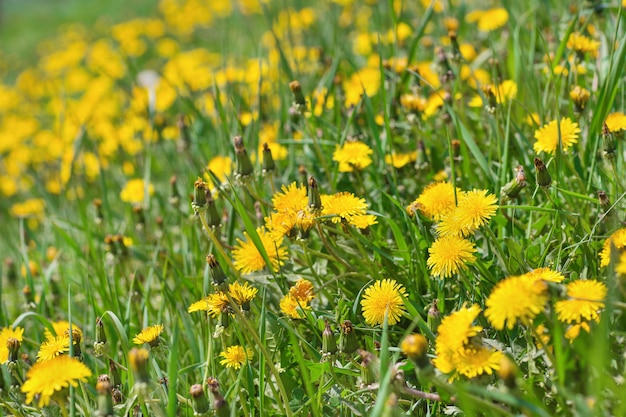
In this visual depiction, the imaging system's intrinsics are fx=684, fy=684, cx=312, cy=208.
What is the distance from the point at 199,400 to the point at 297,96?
36.8 inches

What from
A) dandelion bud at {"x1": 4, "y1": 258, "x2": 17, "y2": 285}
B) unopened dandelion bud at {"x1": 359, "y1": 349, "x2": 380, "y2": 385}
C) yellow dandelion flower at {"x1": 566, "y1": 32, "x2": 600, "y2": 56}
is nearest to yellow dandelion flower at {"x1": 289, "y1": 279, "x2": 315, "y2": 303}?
unopened dandelion bud at {"x1": 359, "y1": 349, "x2": 380, "y2": 385}

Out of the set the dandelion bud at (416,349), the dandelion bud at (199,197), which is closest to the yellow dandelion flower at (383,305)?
the dandelion bud at (416,349)

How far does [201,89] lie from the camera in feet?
12.4

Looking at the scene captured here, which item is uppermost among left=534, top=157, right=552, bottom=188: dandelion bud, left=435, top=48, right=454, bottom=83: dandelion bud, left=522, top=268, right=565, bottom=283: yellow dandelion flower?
left=435, top=48, right=454, bottom=83: dandelion bud

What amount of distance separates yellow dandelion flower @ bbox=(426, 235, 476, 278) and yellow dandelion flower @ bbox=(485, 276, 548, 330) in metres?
0.20

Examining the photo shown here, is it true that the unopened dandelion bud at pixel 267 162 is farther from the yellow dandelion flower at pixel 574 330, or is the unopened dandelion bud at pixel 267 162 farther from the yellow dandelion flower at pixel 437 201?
the yellow dandelion flower at pixel 574 330

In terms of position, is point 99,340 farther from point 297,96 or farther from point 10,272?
point 10,272

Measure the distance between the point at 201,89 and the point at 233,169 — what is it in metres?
1.91

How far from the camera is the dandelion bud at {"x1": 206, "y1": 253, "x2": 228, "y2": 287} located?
1403 mm

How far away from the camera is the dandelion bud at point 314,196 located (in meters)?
1.43

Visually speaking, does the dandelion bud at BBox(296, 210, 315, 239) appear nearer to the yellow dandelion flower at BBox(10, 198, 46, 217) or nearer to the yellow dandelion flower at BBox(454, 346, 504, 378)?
the yellow dandelion flower at BBox(454, 346, 504, 378)

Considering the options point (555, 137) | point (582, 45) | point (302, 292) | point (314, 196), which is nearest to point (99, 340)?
point (302, 292)

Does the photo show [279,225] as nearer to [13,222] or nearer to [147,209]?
[147,209]

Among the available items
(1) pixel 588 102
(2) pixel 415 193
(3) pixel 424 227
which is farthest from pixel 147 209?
(1) pixel 588 102
